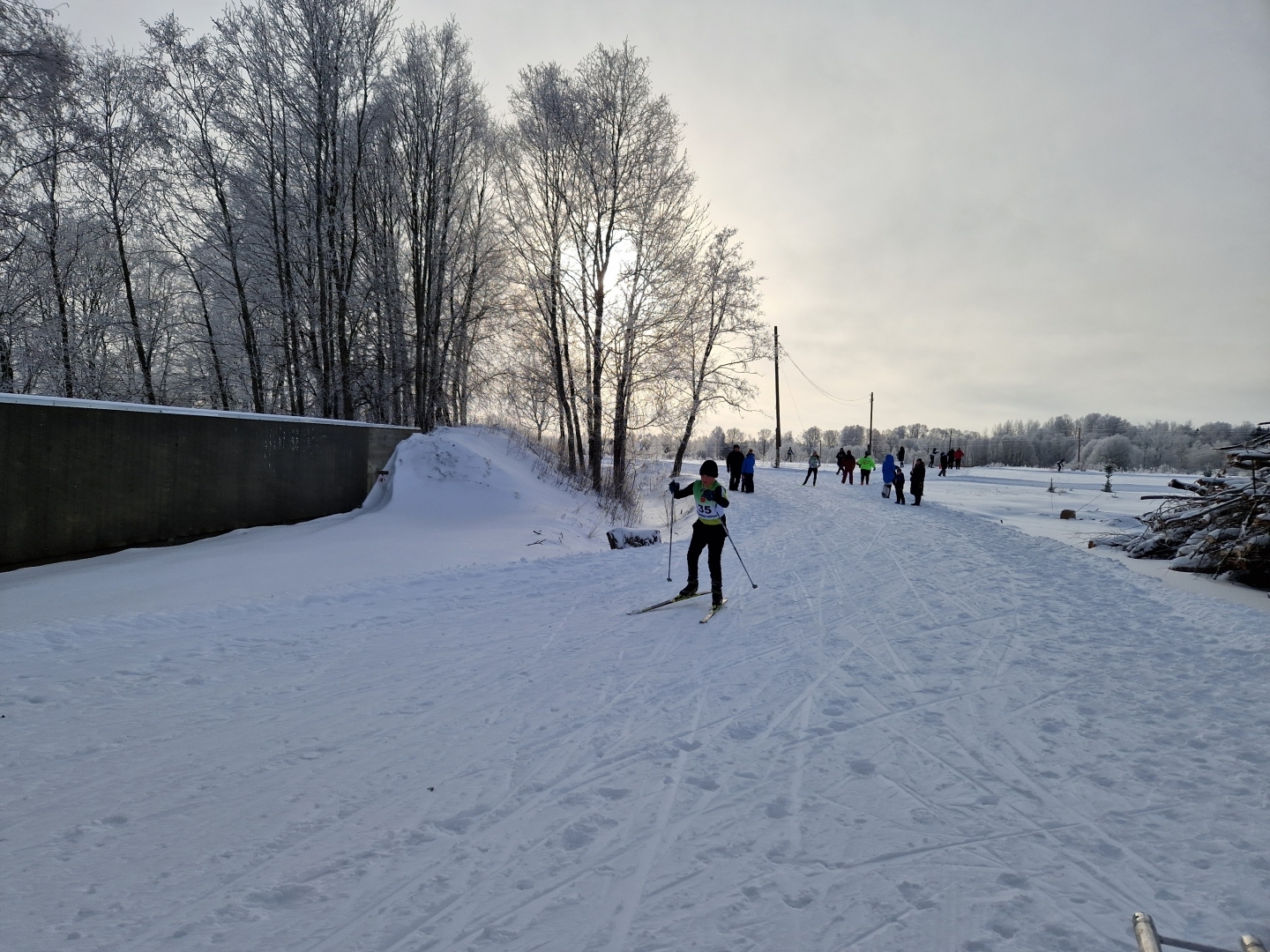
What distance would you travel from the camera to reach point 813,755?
3.88 m

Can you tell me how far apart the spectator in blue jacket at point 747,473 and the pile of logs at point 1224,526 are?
46.8 ft

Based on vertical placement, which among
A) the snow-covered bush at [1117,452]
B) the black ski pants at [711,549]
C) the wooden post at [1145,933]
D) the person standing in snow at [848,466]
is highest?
the snow-covered bush at [1117,452]

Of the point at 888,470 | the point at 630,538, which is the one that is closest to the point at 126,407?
the point at 630,538

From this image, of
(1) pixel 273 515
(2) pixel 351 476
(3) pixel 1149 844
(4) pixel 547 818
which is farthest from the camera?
(2) pixel 351 476

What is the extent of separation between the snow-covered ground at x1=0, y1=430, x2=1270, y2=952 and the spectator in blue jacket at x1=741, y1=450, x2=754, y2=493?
17805 millimetres

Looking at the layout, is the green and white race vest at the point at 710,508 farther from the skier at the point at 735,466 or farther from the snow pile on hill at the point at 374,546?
the skier at the point at 735,466

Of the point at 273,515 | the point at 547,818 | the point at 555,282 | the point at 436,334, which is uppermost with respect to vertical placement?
the point at 555,282

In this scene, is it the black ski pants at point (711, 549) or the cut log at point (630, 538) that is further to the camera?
the cut log at point (630, 538)

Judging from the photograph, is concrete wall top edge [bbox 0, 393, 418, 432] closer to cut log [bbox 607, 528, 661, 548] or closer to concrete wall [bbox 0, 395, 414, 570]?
concrete wall [bbox 0, 395, 414, 570]

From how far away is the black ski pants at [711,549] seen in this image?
7.86 m

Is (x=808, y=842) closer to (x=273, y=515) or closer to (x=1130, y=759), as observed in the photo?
(x=1130, y=759)


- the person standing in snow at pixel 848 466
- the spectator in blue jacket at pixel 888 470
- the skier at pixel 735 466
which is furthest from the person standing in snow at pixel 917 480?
the person standing in snow at pixel 848 466

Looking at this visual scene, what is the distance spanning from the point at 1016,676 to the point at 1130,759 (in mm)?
1513

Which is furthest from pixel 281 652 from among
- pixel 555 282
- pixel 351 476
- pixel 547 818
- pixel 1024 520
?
pixel 1024 520
